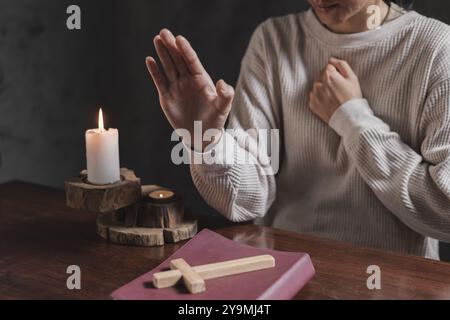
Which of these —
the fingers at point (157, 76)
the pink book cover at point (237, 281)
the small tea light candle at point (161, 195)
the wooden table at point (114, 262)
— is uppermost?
the fingers at point (157, 76)

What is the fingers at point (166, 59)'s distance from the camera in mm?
1058

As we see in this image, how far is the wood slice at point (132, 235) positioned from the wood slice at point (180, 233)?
0.01 meters

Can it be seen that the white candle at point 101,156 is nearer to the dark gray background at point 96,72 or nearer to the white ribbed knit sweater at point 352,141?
the white ribbed knit sweater at point 352,141

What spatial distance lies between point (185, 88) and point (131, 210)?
9.3 inches

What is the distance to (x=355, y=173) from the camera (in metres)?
1.28

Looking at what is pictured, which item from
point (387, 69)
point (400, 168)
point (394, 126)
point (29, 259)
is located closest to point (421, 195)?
point (400, 168)

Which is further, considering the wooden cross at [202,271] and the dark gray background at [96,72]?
the dark gray background at [96,72]

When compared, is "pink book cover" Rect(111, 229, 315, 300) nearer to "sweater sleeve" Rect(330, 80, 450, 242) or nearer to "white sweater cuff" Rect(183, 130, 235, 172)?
"white sweater cuff" Rect(183, 130, 235, 172)

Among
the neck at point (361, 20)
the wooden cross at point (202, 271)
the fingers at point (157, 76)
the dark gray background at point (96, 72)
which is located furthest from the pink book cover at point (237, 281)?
the dark gray background at point (96, 72)

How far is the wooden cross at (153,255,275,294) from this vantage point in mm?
824

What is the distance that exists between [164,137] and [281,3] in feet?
1.99

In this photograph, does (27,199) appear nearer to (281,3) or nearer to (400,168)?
(400,168)

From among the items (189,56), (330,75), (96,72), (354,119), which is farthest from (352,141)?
(96,72)

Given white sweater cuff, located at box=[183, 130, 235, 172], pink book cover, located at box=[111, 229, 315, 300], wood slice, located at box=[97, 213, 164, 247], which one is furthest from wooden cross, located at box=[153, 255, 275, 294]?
white sweater cuff, located at box=[183, 130, 235, 172]
